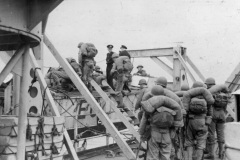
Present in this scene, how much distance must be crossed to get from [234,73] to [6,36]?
11.8 meters

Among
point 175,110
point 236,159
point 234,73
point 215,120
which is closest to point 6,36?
point 236,159

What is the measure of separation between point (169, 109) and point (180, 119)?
1.28 feet

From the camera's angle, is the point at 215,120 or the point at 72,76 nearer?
the point at 72,76

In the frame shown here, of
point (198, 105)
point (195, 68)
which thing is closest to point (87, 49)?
point (198, 105)

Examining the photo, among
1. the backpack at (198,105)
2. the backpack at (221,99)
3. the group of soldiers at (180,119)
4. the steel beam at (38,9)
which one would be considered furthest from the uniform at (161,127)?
the steel beam at (38,9)

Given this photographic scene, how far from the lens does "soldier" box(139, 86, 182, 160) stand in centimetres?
683

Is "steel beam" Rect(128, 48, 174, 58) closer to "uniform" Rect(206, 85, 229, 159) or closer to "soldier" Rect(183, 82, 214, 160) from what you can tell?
"uniform" Rect(206, 85, 229, 159)

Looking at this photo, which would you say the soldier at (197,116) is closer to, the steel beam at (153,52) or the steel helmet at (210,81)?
the steel helmet at (210,81)

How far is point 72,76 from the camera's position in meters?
7.21

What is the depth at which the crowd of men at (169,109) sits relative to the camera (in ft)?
22.7

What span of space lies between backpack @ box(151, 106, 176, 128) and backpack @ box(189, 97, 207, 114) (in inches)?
67.6

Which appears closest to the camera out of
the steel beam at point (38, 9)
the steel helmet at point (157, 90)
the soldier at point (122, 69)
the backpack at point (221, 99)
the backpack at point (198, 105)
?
the steel beam at point (38, 9)

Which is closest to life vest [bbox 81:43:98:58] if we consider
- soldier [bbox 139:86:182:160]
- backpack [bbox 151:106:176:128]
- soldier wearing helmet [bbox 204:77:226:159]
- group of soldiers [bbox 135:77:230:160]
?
group of soldiers [bbox 135:77:230:160]

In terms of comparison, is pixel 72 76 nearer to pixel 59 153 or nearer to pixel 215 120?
pixel 59 153
